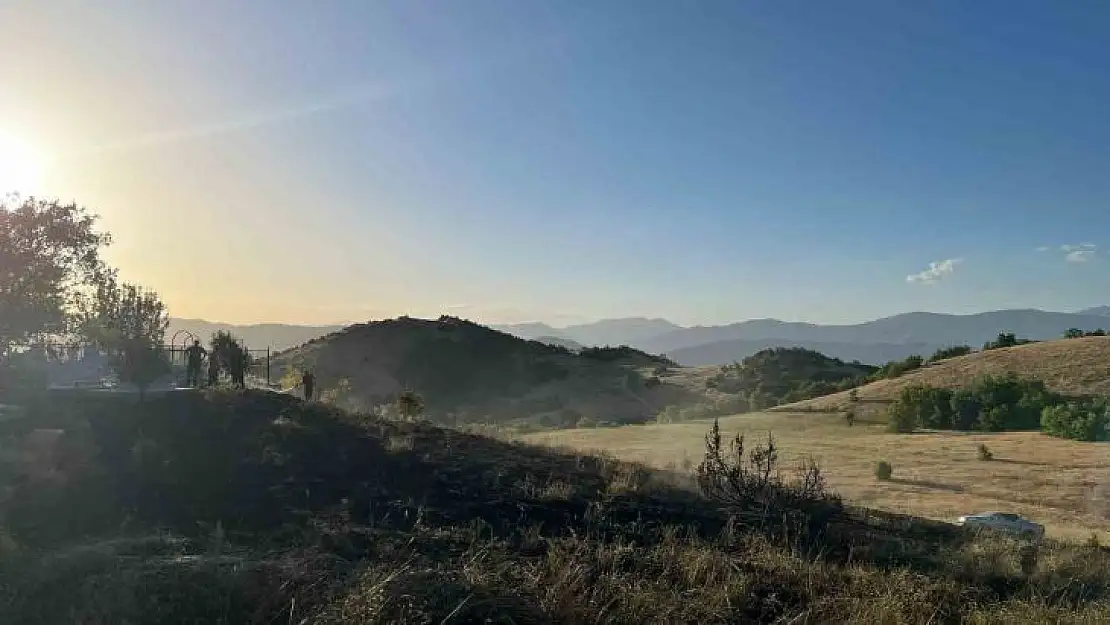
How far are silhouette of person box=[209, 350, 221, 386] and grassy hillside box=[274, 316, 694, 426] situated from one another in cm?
2917

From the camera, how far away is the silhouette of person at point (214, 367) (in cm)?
2234

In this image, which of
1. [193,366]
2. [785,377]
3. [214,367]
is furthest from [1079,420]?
[785,377]

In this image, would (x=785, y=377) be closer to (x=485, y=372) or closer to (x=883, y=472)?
(x=485, y=372)

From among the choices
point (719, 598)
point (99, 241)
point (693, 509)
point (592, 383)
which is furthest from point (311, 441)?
point (592, 383)

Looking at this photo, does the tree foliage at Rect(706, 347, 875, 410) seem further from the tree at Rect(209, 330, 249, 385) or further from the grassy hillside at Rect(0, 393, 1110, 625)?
the grassy hillside at Rect(0, 393, 1110, 625)

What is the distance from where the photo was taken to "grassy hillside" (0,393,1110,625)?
5801 millimetres

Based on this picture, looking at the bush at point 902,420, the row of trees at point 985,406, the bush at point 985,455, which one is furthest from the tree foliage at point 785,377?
the bush at point 985,455

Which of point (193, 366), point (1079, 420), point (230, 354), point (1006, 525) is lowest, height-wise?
point (1006, 525)

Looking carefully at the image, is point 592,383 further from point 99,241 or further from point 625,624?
point 625,624

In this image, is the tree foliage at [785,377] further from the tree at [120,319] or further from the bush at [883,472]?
the tree at [120,319]

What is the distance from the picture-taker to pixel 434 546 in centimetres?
768

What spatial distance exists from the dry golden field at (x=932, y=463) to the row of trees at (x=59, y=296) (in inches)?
584

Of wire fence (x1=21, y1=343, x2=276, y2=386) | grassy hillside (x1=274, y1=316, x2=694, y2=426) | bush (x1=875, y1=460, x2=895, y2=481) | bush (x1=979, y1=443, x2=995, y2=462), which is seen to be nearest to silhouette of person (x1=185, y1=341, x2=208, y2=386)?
wire fence (x1=21, y1=343, x2=276, y2=386)

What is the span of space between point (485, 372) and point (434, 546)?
210 ft
